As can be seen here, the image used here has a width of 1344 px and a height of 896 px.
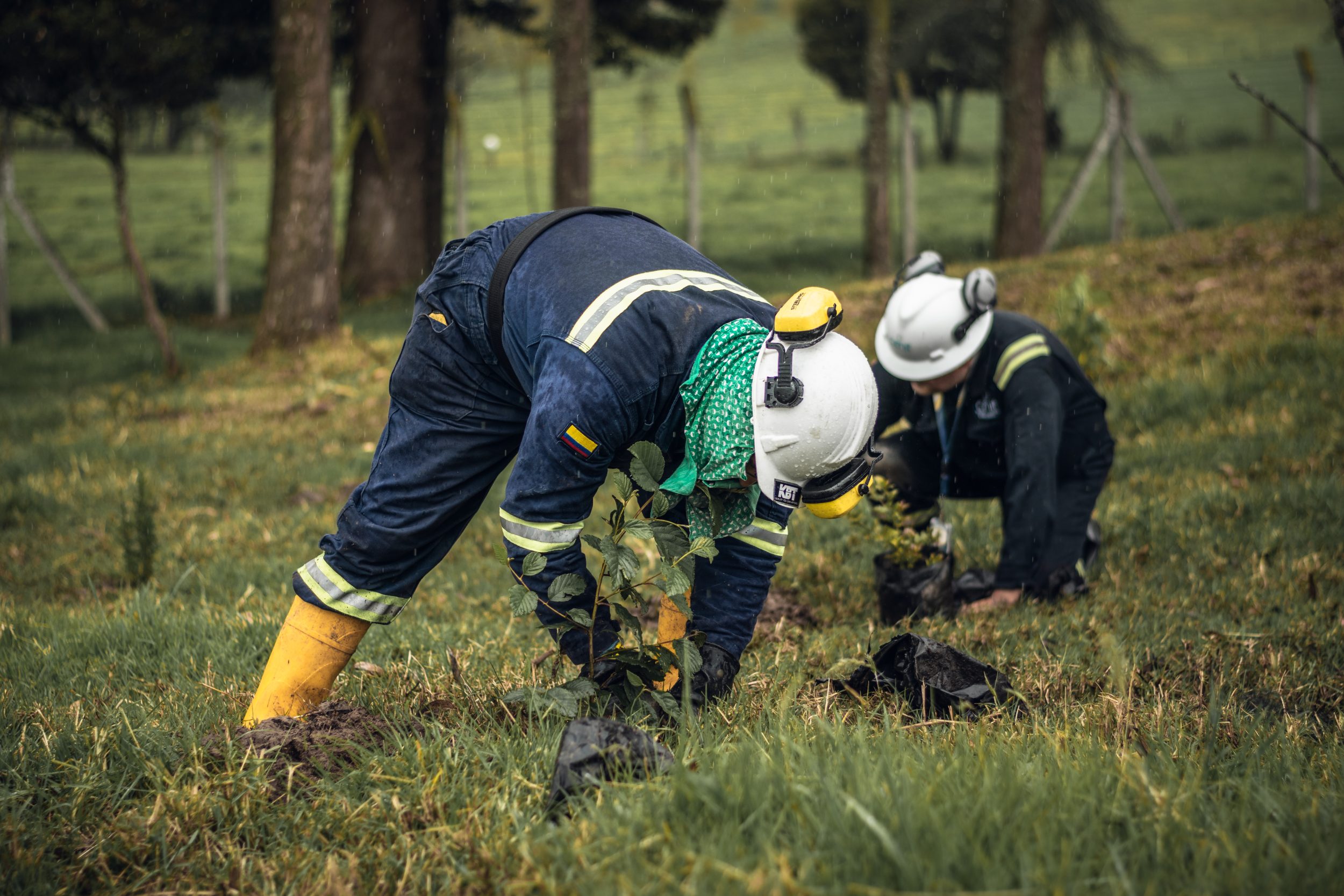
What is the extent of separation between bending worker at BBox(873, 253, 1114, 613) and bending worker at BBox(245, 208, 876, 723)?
1699 mm

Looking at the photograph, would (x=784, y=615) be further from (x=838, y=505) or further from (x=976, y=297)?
(x=838, y=505)

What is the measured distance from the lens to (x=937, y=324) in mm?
4641

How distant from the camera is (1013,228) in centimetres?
1456

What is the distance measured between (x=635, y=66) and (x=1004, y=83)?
Result: 5896 mm

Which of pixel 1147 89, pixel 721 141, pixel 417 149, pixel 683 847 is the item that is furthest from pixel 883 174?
pixel 1147 89

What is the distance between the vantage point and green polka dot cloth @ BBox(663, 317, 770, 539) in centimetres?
275

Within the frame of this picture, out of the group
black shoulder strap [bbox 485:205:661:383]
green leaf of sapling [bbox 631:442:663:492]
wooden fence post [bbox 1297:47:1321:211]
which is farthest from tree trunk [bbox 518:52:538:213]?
green leaf of sapling [bbox 631:442:663:492]

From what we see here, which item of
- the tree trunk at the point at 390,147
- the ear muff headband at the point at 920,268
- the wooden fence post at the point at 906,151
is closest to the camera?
the ear muff headband at the point at 920,268

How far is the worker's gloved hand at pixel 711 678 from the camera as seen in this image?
3.02m

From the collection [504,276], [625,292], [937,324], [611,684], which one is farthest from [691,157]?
[611,684]

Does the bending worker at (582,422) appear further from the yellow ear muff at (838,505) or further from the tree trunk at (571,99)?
the tree trunk at (571,99)

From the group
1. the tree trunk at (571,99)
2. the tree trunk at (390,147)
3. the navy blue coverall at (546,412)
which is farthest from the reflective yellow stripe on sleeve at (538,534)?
the tree trunk at (390,147)

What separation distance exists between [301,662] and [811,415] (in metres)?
1.78

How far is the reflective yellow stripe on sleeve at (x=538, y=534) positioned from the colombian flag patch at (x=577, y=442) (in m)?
0.21
